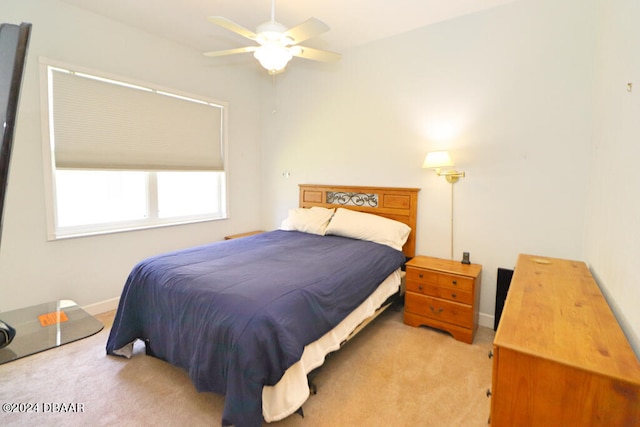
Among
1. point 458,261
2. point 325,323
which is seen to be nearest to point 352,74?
point 458,261

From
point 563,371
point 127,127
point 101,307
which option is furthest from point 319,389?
point 127,127

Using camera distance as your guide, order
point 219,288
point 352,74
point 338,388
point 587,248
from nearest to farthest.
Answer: point 219,288
point 338,388
point 587,248
point 352,74

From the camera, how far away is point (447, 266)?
2.83m

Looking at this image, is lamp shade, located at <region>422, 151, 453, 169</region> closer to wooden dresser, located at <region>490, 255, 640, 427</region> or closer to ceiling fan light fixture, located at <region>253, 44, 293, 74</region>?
ceiling fan light fixture, located at <region>253, 44, 293, 74</region>

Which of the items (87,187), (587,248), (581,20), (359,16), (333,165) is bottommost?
(587,248)

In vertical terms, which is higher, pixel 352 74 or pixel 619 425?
pixel 352 74

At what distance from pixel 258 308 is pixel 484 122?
8.39 ft

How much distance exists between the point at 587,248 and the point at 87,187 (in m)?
4.31

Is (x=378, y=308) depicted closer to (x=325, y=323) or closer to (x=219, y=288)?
(x=325, y=323)

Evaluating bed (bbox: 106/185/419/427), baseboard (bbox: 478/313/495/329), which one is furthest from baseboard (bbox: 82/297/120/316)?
baseboard (bbox: 478/313/495/329)

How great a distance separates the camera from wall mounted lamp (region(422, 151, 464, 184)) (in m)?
2.86

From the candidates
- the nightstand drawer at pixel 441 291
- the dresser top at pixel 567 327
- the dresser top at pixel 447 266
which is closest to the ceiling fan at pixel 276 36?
the dresser top at pixel 567 327

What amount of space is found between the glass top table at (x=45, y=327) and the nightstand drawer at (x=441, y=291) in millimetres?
2413

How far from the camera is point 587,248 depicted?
2266mm
